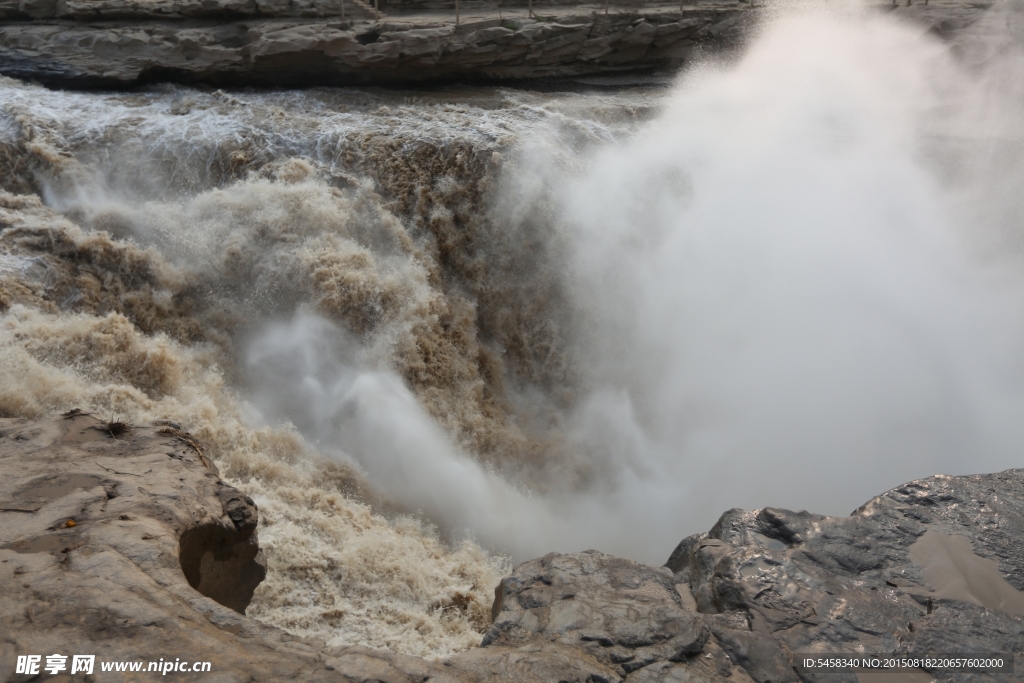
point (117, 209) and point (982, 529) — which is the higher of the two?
point (117, 209)

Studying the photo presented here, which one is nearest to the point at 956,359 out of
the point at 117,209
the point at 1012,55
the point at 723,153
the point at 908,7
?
the point at 723,153

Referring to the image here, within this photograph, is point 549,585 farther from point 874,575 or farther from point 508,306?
point 508,306

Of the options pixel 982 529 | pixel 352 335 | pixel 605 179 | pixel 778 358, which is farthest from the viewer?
pixel 605 179

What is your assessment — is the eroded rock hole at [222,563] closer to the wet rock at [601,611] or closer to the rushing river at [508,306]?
the rushing river at [508,306]

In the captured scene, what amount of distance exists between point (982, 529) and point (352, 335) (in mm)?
4451

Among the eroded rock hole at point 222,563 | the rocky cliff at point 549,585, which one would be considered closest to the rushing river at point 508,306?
the eroded rock hole at point 222,563

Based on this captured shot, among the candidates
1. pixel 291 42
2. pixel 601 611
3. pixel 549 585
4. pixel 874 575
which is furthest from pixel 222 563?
pixel 291 42

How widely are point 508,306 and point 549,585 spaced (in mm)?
3613

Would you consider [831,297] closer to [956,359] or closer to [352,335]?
[956,359]

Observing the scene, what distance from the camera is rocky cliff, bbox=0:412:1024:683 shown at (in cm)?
258

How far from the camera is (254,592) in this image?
3.95 metres

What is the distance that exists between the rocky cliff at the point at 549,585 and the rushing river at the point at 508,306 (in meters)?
1.02

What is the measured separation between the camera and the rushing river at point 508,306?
5.20 m

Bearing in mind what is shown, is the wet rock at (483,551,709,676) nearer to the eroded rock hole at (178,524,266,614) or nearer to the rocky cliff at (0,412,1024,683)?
the rocky cliff at (0,412,1024,683)
